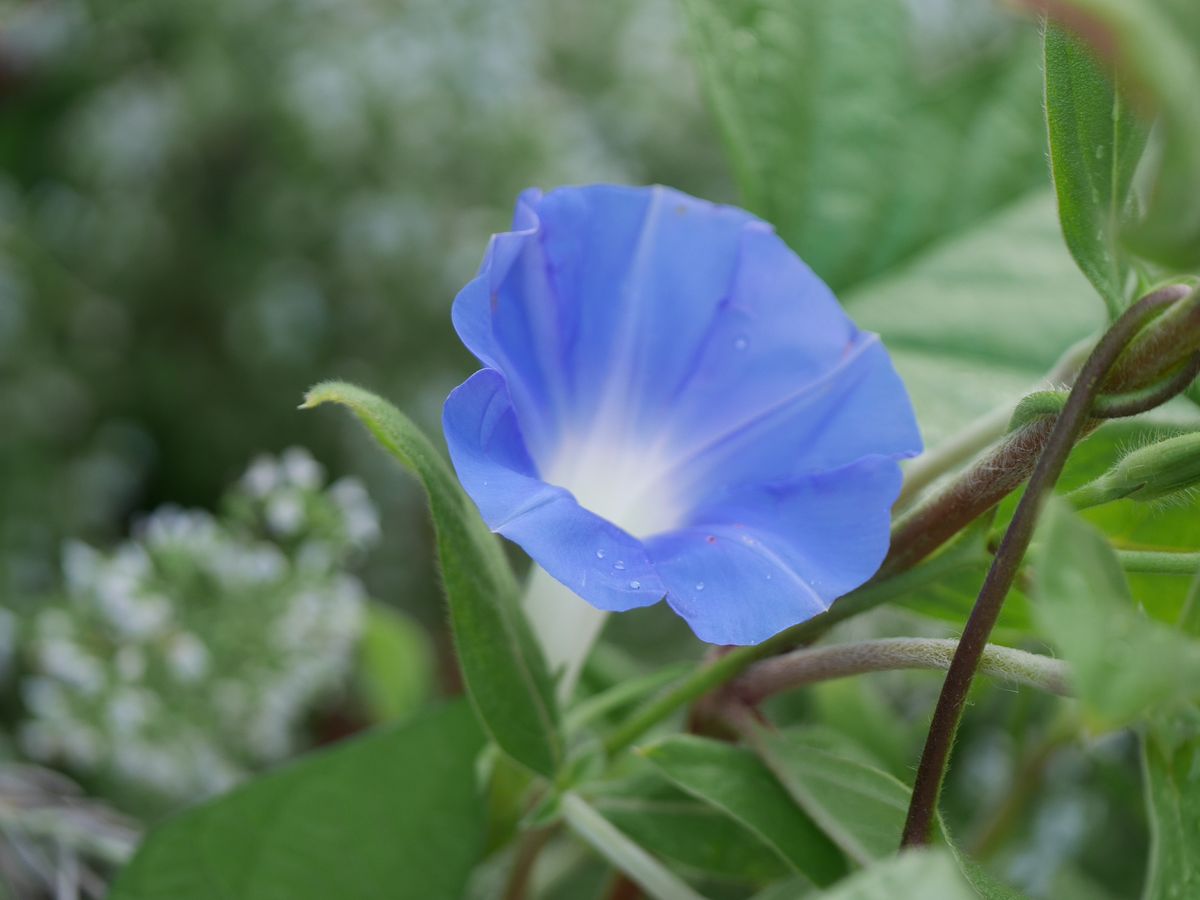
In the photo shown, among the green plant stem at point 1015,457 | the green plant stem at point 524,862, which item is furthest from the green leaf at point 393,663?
the green plant stem at point 1015,457

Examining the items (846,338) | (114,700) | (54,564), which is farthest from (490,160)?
(846,338)

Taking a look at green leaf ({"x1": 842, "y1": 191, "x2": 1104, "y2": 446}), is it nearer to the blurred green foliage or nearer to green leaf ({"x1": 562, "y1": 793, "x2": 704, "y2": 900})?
green leaf ({"x1": 562, "y1": 793, "x2": 704, "y2": 900})

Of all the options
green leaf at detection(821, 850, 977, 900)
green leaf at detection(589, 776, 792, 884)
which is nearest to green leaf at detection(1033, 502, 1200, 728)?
green leaf at detection(821, 850, 977, 900)

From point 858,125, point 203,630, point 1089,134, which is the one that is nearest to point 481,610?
point 1089,134

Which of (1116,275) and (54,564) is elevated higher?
(1116,275)

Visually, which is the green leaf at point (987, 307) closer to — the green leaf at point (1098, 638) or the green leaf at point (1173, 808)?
the green leaf at point (1173, 808)

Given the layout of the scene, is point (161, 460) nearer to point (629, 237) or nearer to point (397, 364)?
point (397, 364)
